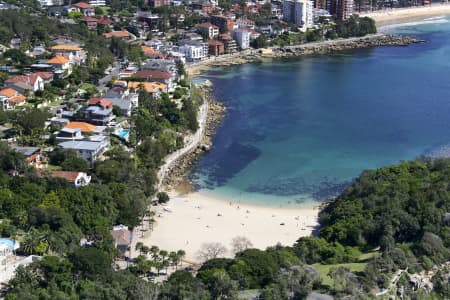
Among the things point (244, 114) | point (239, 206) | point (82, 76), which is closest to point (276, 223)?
point (239, 206)

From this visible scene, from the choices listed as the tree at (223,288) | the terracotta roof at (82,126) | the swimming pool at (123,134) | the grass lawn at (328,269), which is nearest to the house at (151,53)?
the swimming pool at (123,134)

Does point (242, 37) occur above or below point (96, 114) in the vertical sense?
above

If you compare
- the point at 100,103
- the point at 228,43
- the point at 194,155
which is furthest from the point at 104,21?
the point at 194,155

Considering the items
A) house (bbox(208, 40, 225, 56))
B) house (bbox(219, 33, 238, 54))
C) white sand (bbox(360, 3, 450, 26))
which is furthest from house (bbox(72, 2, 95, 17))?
white sand (bbox(360, 3, 450, 26))

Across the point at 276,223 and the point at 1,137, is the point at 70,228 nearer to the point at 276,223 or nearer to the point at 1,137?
the point at 276,223

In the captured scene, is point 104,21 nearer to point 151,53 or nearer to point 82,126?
point 151,53

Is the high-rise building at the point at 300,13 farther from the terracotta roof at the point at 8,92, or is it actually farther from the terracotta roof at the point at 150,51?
the terracotta roof at the point at 8,92

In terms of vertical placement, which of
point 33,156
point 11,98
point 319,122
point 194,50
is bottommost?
point 319,122

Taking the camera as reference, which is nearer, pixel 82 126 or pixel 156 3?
pixel 82 126
